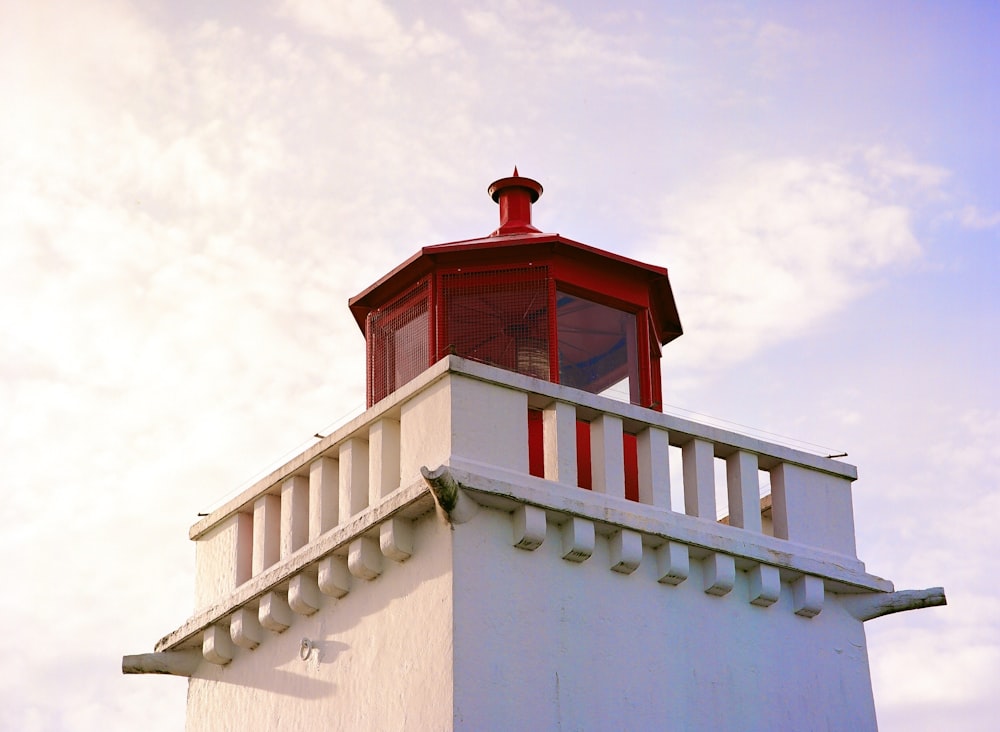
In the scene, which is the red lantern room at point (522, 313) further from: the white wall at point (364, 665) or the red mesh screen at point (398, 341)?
the white wall at point (364, 665)

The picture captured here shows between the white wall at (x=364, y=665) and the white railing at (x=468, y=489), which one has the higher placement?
the white railing at (x=468, y=489)

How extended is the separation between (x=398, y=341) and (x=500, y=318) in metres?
0.94

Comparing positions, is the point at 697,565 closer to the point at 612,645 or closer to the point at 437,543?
the point at 612,645

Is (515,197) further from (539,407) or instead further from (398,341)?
(539,407)

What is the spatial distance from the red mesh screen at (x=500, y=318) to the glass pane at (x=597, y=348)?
0.71ft

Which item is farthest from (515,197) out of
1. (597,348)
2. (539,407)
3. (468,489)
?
(468,489)

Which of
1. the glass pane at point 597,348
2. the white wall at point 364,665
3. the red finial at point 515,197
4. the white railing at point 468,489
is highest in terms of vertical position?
the red finial at point 515,197

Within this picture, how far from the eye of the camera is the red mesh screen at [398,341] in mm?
13141

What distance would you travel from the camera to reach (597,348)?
→ 44.0ft

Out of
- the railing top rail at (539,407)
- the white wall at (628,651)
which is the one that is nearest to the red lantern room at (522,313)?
the railing top rail at (539,407)

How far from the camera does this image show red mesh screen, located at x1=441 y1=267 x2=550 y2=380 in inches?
508

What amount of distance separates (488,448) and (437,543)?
692 mm

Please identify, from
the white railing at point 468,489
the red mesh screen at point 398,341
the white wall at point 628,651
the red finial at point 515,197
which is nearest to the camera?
the white wall at point 628,651

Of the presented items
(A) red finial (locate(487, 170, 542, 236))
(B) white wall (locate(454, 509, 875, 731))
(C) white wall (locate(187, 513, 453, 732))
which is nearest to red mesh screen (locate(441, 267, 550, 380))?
(A) red finial (locate(487, 170, 542, 236))
